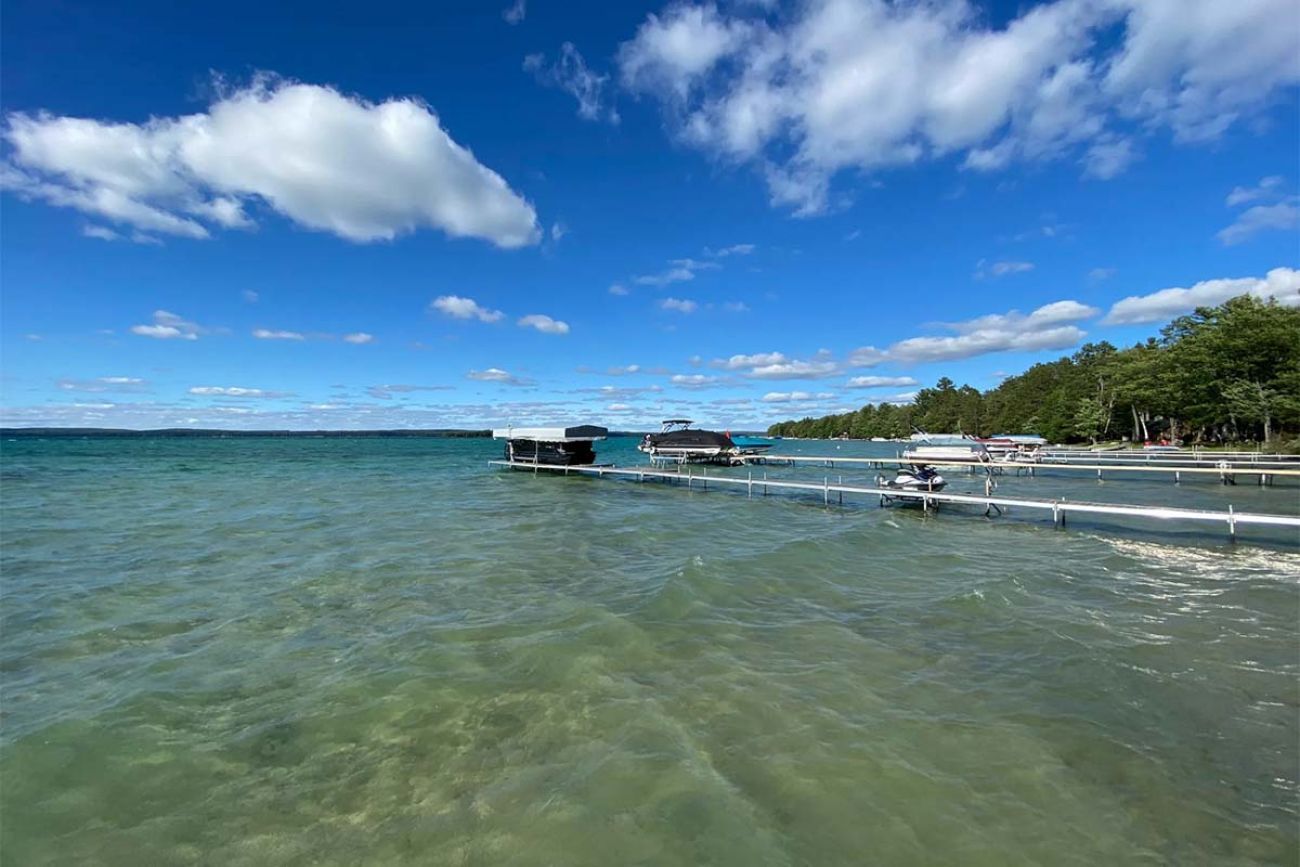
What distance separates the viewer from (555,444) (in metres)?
32.7

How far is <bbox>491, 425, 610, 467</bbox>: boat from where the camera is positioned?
103 feet

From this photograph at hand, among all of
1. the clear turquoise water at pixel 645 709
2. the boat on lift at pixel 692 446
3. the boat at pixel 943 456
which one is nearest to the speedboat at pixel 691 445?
the boat on lift at pixel 692 446

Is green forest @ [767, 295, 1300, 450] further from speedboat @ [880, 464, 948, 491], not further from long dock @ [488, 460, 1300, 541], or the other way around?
speedboat @ [880, 464, 948, 491]

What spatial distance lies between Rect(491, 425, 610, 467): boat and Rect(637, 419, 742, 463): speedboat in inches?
304

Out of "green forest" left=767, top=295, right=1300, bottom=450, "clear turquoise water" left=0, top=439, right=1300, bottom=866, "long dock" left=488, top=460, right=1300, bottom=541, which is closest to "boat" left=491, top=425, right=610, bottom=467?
"long dock" left=488, top=460, right=1300, bottom=541

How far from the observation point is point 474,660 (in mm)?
5887

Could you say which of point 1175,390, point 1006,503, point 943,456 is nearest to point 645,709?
point 1006,503

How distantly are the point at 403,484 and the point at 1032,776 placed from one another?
27.3m

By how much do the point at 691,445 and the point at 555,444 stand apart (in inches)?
432

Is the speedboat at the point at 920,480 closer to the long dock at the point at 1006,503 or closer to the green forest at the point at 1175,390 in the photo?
the long dock at the point at 1006,503

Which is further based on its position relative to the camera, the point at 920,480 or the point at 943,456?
the point at 943,456

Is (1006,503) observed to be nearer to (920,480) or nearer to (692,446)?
(920,480)

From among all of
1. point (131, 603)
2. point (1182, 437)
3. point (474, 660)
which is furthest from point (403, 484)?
point (1182, 437)

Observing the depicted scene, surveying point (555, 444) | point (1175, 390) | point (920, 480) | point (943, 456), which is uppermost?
point (1175, 390)
